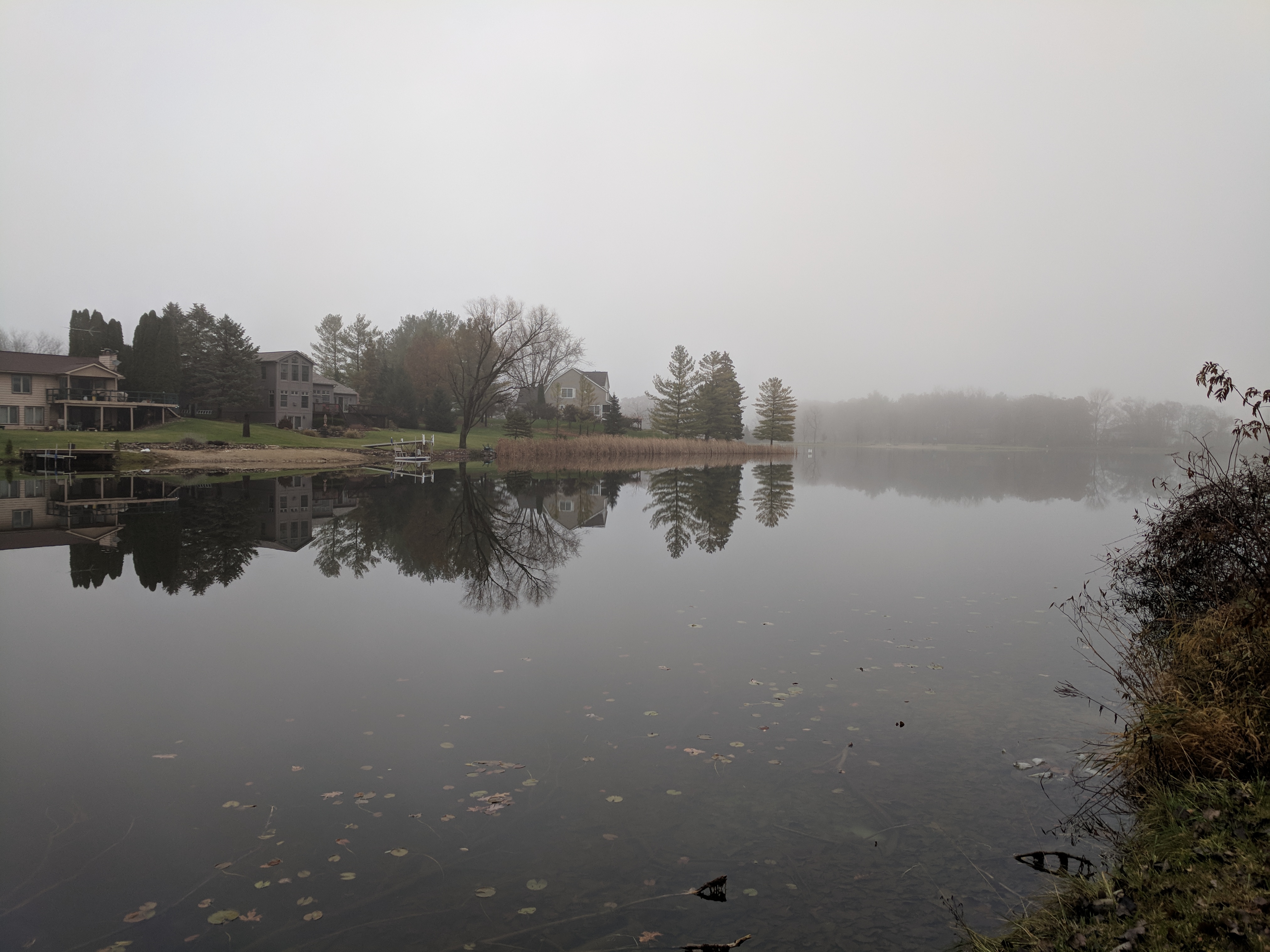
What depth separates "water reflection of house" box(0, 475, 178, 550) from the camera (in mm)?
17031

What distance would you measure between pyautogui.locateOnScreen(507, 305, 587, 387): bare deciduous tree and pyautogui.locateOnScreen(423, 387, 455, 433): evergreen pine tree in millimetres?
7381

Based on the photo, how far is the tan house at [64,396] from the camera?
163 feet

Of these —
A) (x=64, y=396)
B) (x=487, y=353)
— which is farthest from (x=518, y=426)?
(x=64, y=396)

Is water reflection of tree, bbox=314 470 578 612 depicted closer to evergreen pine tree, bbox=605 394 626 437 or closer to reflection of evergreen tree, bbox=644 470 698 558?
reflection of evergreen tree, bbox=644 470 698 558

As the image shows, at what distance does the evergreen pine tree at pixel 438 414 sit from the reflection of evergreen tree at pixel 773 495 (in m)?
35.2

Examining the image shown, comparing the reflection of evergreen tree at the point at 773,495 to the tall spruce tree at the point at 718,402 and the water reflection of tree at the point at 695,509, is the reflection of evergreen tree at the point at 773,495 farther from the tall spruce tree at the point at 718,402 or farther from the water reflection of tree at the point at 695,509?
the tall spruce tree at the point at 718,402

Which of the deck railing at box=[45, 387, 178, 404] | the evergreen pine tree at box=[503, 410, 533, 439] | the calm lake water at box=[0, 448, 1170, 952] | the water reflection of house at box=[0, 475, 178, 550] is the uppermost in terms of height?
the deck railing at box=[45, 387, 178, 404]

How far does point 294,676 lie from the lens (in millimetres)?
7957

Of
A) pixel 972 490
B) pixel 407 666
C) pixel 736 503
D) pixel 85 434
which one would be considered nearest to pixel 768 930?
pixel 407 666

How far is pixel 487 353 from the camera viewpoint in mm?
54281

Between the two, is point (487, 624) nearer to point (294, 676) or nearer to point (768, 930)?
point (294, 676)

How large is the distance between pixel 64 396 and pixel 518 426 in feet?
106

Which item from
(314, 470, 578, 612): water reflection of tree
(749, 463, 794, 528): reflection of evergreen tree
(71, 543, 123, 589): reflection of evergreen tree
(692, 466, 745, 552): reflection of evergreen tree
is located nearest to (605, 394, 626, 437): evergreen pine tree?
(749, 463, 794, 528): reflection of evergreen tree

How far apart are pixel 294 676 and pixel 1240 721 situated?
8609 mm
